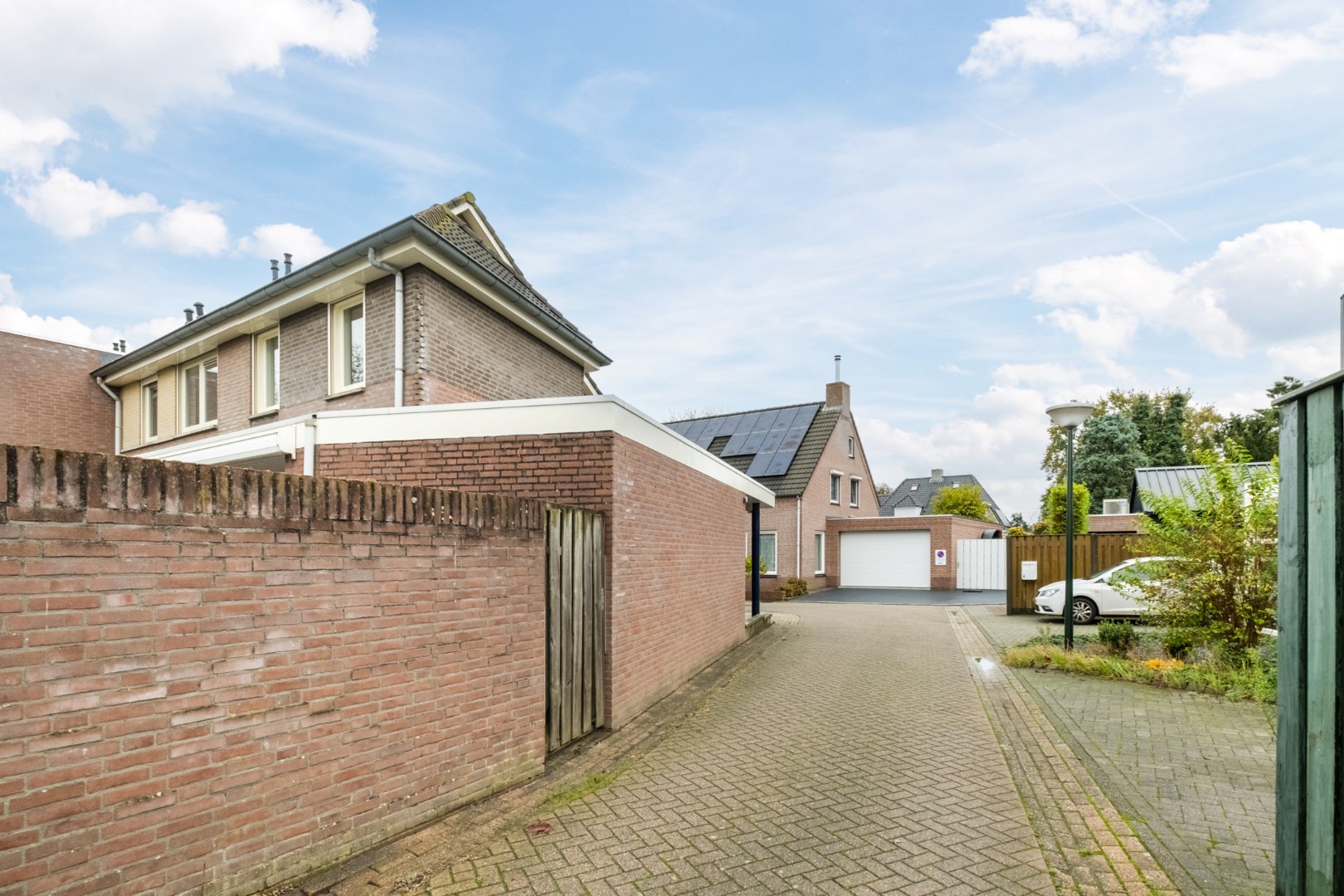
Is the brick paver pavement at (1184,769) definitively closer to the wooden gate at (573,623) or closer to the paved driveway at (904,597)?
the wooden gate at (573,623)

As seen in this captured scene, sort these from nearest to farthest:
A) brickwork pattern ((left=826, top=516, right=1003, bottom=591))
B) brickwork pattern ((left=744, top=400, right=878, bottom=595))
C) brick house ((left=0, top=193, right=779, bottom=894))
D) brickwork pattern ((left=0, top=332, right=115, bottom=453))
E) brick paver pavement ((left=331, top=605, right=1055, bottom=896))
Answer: brick house ((left=0, top=193, right=779, bottom=894)) → brick paver pavement ((left=331, top=605, right=1055, bottom=896)) → brickwork pattern ((left=0, top=332, right=115, bottom=453)) → brickwork pattern ((left=744, top=400, right=878, bottom=595)) → brickwork pattern ((left=826, top=516, right=1003, bottom=591))

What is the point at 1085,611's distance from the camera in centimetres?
1555

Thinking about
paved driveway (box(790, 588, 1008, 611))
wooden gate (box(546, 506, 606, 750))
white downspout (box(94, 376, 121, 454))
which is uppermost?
white downspout (box(94, 376, 121, 454))

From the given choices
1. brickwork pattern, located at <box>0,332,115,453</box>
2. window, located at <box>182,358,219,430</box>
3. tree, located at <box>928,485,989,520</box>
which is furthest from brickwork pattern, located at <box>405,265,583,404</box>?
tree, located at <box>928,485,989,520</box>

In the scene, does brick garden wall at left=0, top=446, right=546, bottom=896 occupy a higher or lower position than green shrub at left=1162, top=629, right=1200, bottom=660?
higher

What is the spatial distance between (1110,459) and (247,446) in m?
40.7

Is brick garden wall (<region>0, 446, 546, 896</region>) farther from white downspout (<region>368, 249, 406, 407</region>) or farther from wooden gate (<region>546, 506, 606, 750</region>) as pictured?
white downspout (<region>368, 249, 406, 407</region>)

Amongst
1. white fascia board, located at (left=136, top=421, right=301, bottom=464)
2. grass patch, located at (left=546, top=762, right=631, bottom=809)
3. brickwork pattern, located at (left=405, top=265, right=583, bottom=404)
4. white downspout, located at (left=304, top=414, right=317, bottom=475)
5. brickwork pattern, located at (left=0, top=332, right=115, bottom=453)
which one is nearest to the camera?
grass patch, located at (left=546, top=762, right=631, bottom=809)

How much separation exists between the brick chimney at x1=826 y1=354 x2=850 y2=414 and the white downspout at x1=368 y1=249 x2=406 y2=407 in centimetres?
2252

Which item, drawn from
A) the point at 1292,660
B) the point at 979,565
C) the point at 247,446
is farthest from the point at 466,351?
the point at 979,565

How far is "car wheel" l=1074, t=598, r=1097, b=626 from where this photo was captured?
15.5m

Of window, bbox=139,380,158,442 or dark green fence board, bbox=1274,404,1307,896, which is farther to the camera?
window, bbox=139,380,158,442

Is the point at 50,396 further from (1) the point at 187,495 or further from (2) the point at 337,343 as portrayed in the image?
(1) the point at 187,495

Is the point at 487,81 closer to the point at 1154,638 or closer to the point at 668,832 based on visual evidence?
the point at 668,832
